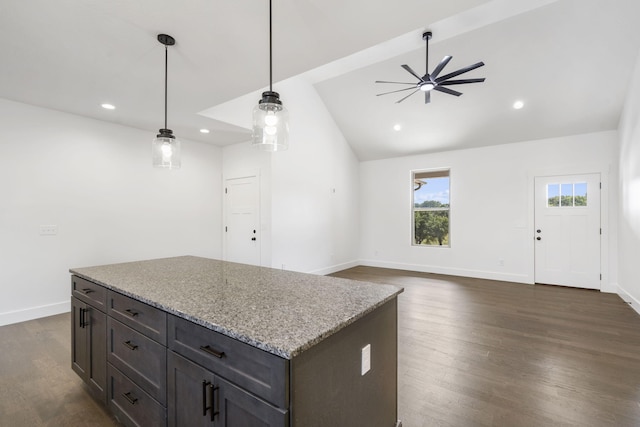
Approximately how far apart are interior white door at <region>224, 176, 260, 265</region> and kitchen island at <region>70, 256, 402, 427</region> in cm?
306

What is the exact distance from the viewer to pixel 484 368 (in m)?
2.50

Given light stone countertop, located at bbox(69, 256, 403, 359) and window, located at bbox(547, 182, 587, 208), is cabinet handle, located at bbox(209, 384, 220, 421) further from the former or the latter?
window, located at bbox(547, 182, 587, 208)

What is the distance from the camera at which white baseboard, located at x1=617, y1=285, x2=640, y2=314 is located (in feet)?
12.6

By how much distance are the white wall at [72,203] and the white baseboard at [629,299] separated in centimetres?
675

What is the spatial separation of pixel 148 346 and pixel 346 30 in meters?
2.38

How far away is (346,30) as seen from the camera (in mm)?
2107

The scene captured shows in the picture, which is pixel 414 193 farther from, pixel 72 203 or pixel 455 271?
pixel 72 203

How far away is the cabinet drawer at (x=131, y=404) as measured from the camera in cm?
149

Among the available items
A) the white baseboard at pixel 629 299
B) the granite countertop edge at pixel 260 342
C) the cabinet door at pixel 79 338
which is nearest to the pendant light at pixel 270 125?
the granite countertop edge at pixel 260 342

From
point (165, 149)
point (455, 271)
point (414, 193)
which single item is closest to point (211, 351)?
point (165, 149)

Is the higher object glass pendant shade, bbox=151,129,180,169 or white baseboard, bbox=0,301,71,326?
glass pendant shade, bbox=151,129,180,169

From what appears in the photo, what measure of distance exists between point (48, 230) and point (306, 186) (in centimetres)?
387

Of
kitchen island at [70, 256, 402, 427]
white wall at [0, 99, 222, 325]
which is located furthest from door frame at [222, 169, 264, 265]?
kitchen island at [70, 256, 402, 427]

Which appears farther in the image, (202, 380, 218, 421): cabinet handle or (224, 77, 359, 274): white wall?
(224, 77, 359, 274): white wall
